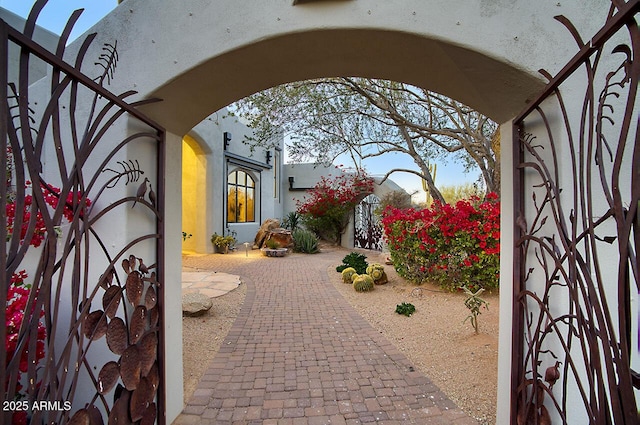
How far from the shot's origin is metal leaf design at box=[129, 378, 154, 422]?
4.61 ft

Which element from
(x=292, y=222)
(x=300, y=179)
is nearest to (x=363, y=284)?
(x=292, y=222)

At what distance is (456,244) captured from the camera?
15.2 ft

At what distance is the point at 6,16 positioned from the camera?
130 inches

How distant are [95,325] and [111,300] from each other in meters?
0.12

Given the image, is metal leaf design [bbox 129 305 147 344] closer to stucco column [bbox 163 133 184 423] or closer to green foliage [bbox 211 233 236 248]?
stucco column [bbox 163 133 184 423]

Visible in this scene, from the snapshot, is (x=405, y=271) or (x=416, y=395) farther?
(x=405, y=271)

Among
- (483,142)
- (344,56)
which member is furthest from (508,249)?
(483,142)

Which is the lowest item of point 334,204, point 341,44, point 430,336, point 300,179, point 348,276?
point 430,336

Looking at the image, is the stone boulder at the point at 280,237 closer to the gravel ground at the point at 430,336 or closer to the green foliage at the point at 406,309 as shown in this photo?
the gravel ground at the point at 430,336

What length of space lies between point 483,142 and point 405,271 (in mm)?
2995

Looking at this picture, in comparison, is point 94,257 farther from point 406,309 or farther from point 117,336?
point 406,309

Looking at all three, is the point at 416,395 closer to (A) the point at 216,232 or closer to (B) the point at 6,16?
(B) the point at 6,16

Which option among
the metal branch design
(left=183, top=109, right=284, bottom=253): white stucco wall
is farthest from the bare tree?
the metal branch design

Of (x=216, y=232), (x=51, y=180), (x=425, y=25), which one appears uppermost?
(x=425, y=25)
